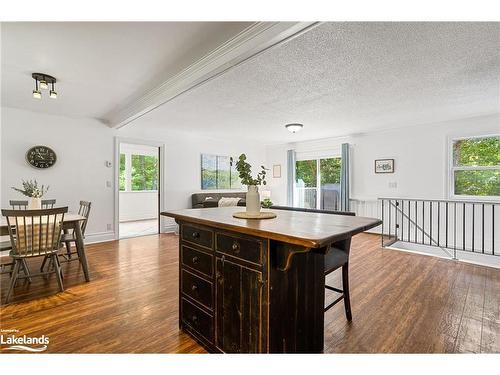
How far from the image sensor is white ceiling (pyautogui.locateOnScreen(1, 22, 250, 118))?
1938 millimetres

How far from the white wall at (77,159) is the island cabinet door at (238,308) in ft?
13.7

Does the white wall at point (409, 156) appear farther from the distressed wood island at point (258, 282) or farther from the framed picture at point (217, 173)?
the distressed wood island at point (258, 282)

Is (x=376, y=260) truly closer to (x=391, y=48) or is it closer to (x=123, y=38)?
(x=391, y=48)

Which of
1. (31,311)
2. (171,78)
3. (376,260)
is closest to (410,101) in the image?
(376,260)

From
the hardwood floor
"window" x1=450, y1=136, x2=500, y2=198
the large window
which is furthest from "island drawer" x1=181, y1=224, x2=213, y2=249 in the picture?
the large window

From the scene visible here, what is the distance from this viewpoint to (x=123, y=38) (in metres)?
2.06

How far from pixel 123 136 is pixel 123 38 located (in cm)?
343

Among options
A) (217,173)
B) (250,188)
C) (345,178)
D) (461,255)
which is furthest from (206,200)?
(461,255)

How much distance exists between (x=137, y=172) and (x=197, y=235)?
268 inches

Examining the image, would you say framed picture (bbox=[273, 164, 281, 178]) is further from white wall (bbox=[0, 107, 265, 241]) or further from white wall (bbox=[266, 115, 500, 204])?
white wall (bbox=[0, 107, 265, 241])

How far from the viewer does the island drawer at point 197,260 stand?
169 centimetres

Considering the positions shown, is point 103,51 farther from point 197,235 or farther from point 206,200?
point 206,200

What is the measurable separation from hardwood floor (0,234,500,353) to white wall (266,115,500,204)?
6.37 feet
